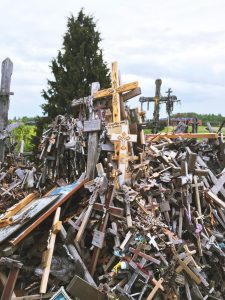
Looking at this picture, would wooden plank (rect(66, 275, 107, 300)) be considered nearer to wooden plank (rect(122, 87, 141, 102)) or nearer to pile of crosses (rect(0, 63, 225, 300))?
pile of crosses (rect(0, 63, 225, 300))

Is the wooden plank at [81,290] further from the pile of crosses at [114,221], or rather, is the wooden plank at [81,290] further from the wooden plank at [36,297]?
the wooden plank at [36,297]

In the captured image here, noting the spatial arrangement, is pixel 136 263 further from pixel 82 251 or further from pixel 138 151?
pixel 138 151

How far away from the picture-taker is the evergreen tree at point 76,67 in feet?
53.8

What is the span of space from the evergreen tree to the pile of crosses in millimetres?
7154

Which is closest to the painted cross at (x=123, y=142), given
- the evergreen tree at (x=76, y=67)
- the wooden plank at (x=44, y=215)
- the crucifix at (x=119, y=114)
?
the crucifix at (x=119, y=114)

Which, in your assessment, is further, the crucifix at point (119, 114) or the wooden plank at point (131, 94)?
the wooden plank at point (131, 94)

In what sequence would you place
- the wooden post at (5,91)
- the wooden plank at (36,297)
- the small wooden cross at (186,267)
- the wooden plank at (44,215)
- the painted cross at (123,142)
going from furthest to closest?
the wooden post at (5,91) → the painted cross at (123,142) → the small wooden cross at (186,267) → the wooden plank at (44,215) → the wooden plank at (36,297)

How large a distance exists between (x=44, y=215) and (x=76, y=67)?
10383 millimetres

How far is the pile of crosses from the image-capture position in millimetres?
6594

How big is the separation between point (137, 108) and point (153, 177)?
1.77 m

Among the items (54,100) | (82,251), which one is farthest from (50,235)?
(54,100)

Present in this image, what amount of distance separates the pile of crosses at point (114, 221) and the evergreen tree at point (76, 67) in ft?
23.5

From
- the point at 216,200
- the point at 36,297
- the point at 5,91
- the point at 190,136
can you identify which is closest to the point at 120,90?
the point at 190,136

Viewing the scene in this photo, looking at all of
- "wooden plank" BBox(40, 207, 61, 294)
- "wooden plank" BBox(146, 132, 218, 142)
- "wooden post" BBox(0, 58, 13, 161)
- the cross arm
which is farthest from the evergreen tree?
"wooden plank" BBox(40, 207, 61, 294)
